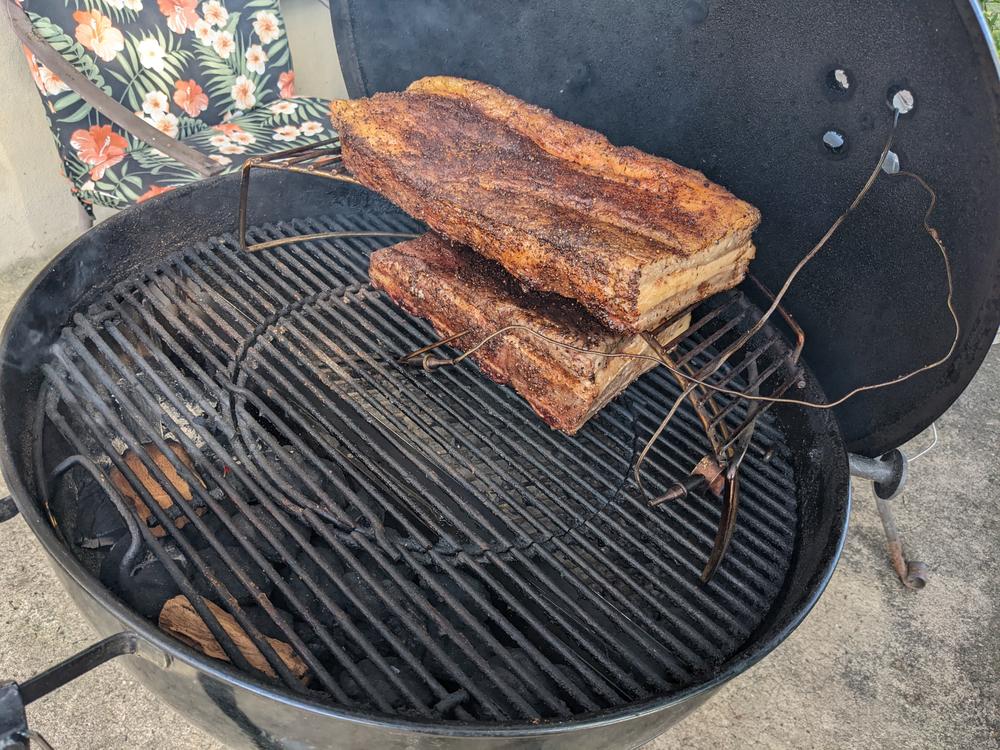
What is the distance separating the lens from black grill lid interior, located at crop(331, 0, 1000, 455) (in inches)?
68.6

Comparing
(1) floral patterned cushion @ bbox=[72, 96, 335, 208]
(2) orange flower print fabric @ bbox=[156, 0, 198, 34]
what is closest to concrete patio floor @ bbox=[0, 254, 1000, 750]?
(1) floral patterned cushion @ bbox=[72, 96, 335, 208]

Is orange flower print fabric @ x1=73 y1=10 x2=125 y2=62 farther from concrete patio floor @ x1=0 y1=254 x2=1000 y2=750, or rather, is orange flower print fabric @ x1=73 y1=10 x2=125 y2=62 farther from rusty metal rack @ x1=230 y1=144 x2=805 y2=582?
concrete patio floor @ x1=0 y1=254 x2=1000 y2=750

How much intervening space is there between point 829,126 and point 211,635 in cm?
200

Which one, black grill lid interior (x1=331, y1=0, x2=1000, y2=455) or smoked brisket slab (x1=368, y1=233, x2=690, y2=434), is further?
smoked brisket slab (x1=368, y1=233, x2=690, y2=434)

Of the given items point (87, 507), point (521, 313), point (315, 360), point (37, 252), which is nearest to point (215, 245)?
point (315, 360)

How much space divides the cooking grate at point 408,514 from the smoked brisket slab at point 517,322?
4.9 inches

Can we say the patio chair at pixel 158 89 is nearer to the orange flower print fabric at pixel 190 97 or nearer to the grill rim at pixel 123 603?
the orange flower print fabric at pixel 190 97

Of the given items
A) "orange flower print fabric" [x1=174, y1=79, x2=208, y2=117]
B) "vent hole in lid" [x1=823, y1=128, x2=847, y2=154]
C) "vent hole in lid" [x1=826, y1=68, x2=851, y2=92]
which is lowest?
"vent hole in lid" [x1=823, y1=128, x2=847, y2=154]

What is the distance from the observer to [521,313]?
2.08 metres

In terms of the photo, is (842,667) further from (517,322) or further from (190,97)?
(190,97)

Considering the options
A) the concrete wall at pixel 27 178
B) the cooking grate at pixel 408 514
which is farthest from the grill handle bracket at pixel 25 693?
the concrete wall at pixel 27 178

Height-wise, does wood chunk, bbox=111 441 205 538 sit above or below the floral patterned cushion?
below

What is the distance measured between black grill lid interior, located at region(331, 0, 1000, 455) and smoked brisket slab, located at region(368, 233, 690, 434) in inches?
19.0

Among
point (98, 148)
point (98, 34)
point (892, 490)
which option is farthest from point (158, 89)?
point (892, 490)
